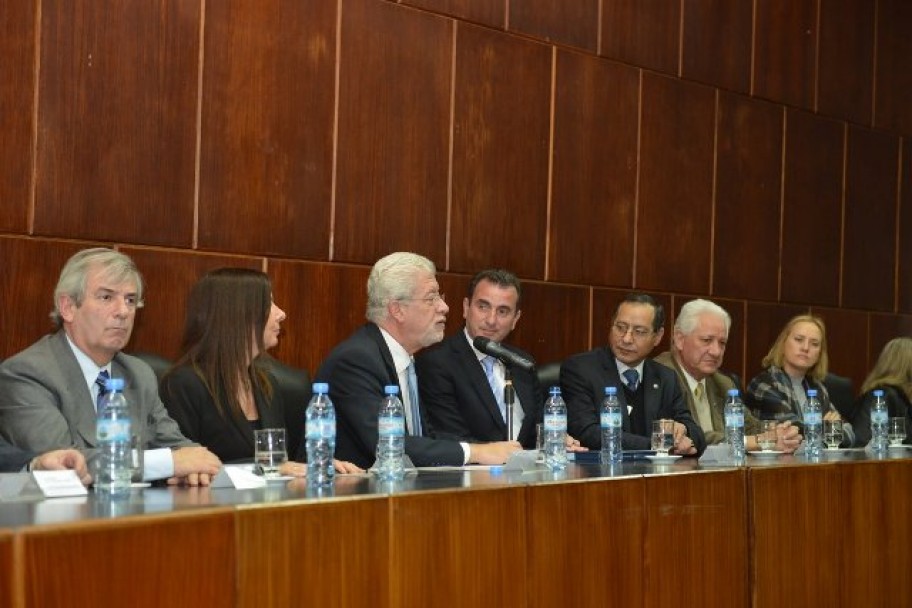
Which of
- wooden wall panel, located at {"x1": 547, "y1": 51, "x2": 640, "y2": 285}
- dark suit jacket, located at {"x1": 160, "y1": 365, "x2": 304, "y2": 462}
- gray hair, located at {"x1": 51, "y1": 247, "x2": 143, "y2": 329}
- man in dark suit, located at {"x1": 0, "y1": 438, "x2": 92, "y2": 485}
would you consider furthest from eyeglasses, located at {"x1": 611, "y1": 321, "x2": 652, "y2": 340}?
man in dark suit, located at {"x1": 0, "y1": 438, "x2": 92, "y2": 485}

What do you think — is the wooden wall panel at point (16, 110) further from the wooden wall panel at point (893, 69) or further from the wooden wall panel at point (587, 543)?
the wooden wall panel at point (893, 69)

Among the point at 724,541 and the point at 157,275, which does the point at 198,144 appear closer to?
the point at 157,275

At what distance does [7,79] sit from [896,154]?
5996 millimetres

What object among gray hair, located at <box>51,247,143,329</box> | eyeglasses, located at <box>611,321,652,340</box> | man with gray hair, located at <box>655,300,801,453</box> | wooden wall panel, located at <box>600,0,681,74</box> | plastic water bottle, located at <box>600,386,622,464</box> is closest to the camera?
gray hair, located at <box>51,247,143,329</box>

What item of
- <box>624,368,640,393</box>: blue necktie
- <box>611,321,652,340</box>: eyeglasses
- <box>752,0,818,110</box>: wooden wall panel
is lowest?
<box>624,368,640,393</box>: blue necktie

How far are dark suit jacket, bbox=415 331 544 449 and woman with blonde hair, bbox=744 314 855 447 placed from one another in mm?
1543

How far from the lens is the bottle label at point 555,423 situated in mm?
3733

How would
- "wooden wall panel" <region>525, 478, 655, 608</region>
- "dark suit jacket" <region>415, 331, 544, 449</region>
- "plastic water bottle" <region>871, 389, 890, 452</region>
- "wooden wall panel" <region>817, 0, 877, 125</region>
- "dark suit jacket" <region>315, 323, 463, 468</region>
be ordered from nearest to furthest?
"wooden wall panel" <region>525, 478, 655, 608</region> < "dark suit jacket" <region>315, 323, 463, 468</region> < "dark suit jacket" <region>415, 331, 544, 449</region> < "plastic water bottle" <region>871, 389, 890, 452</region> < "wooden wall panel" <region>817, 0, 877, 125</region>

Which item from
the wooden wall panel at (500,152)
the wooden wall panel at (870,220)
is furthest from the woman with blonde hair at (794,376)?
the wooden wall panel at (870,220)

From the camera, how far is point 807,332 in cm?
616

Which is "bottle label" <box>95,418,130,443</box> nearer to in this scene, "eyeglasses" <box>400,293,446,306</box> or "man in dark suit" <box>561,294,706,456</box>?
"eyeglasses" <box>400,293,446,306</box>

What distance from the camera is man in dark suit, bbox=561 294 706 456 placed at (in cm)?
511

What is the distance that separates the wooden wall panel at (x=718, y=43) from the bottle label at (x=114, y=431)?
4800 mm

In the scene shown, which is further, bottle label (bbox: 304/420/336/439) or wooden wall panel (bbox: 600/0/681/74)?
wooden wall panel (bbox: 600/0/681/74)
